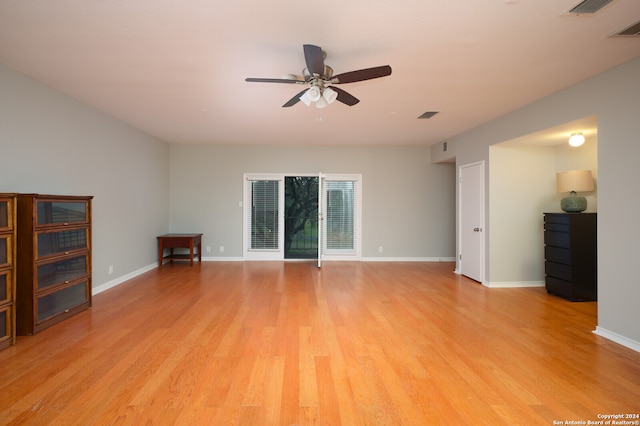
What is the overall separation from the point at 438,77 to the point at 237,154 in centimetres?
494

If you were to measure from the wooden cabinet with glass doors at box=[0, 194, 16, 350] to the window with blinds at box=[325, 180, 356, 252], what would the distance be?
17.9 feet

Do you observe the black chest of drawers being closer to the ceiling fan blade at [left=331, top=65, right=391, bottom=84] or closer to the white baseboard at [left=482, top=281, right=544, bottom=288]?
the white baseboard at [left=482, top=281, right=544, bottom=288]

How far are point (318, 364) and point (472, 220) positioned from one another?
13.6 ft

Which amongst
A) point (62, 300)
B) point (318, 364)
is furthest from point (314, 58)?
point (62, 300)

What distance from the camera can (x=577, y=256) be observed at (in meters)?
4.38

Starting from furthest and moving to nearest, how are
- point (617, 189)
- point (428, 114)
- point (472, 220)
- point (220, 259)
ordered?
1. point (220, 259)
2. point (472, 220)
3. point (428, 114)
4. point (617, 189)

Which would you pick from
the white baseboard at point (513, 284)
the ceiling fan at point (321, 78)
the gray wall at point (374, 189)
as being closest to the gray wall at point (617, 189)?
the white baseboard at point (513, 284)

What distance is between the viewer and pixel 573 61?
2.97 m

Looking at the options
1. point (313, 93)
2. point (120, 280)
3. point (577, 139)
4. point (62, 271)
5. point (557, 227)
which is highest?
point (313, 93)

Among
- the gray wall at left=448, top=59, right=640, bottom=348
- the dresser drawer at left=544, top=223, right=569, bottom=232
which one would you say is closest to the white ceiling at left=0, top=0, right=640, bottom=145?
the gray wall at left=448, top=59, right=640, bottom=348

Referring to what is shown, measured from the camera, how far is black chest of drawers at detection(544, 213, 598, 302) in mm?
4359

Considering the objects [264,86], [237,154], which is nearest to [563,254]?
[264,86]

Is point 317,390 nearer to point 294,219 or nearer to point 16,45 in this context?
point 16,45

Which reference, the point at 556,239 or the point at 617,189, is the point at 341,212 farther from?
the point at 617,189
